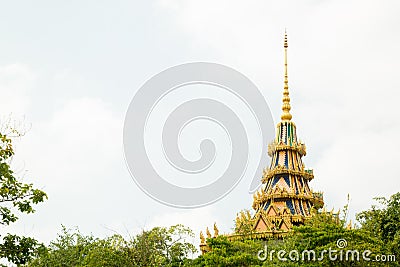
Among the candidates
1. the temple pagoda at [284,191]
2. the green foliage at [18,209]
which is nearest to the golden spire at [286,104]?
the temple pagoda at [284,191]

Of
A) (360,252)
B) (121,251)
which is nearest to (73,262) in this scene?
(121,251)

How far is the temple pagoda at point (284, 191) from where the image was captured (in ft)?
150

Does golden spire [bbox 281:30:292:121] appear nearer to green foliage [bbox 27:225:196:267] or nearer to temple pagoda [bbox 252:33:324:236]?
temple pagoda [bbox 252:33:324:236]

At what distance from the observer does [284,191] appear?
4903cm

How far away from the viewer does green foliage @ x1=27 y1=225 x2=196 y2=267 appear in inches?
1201

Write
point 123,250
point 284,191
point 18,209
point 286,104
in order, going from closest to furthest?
point 18,209, point 123,250, point 284,191, point 286,104

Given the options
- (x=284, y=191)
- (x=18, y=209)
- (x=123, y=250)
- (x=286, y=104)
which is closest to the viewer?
(x=18, y=209)

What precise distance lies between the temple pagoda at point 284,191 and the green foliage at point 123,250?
934 centimetres

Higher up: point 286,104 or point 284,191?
point 286,104

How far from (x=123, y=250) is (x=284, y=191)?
68.1 ft

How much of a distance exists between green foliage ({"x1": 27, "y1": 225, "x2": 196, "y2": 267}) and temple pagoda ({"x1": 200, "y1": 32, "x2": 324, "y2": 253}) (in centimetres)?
934

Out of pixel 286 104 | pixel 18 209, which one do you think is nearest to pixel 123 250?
pixel 18 209

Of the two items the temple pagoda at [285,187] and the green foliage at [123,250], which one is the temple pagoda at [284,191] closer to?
the temple pagoda at [285,187]

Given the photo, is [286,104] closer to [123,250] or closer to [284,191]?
[284,191]
